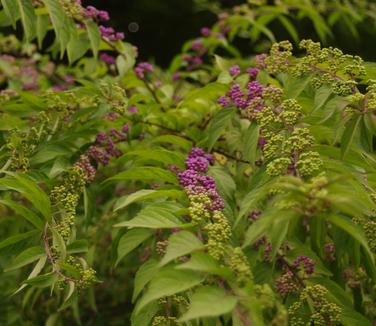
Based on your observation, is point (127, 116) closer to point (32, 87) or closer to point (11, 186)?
point (11, 186)

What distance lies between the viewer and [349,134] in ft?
4.54

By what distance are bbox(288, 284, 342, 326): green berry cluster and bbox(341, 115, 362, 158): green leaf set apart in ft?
1.15

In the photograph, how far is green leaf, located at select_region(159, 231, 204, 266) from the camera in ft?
3.52

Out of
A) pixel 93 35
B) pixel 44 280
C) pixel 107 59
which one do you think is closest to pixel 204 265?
pixel 44 280

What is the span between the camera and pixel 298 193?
106cm

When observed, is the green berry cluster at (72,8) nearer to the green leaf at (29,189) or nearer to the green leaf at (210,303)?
the green leaf at (29,189)

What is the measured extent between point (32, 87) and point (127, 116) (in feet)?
3.71

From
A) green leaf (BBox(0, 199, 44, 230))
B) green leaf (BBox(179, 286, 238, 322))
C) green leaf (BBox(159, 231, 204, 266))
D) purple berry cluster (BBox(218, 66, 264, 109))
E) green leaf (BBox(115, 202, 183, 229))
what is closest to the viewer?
green leaf (BBox(179, 286, 238, 322))

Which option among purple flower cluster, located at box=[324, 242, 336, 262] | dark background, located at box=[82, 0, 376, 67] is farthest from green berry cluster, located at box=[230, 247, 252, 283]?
dark background, located at box=[82, 0, 376, 67]

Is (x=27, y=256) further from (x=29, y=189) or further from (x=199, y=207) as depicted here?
(x=199, y=207)

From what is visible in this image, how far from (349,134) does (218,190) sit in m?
0.42

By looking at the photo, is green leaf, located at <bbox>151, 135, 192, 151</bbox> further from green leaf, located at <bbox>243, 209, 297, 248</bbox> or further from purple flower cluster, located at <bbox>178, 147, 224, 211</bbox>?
green leaf, located at <bbox>243, 209, 297, 248</bbox>

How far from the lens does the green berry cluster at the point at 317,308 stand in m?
1.25

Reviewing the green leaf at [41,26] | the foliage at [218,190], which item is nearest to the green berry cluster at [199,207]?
the foliage at [218,190]
